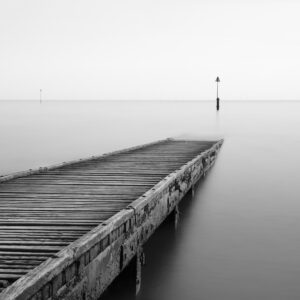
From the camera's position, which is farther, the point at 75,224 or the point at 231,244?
the point at 231,244

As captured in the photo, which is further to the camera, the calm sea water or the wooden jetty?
Answer: the calm sea water

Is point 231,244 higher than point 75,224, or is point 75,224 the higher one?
point 75,224

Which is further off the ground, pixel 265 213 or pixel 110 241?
pixel 110 241

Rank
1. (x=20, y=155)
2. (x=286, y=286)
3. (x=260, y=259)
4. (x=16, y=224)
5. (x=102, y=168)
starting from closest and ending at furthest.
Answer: (x=16, y=224)
(x=286, y=286)
(x=260, y=259)
(x=102, y=168)
(x=20, y=155)

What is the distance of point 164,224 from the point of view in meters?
10.0

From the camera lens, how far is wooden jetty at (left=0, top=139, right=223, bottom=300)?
391cm

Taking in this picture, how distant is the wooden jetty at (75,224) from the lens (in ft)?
12.8

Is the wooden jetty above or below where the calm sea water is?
above

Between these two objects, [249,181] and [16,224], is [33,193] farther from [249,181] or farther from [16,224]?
[249,181]

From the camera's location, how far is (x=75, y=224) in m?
5.48

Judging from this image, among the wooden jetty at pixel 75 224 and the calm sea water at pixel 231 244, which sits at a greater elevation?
the wooden jetty at pixel 75 224

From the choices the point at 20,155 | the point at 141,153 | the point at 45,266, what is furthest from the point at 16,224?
the point at 20,155

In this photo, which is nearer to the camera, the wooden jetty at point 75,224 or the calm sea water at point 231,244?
the wooden jetty at point 75,224

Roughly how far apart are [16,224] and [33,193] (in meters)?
2.04
